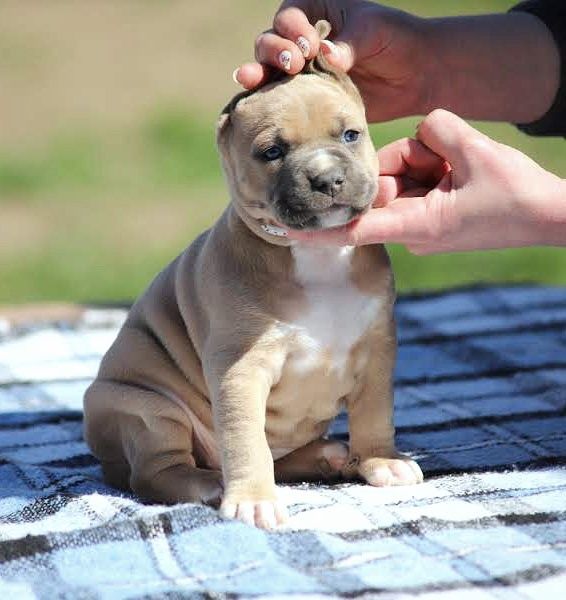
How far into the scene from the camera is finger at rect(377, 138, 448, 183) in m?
3.22

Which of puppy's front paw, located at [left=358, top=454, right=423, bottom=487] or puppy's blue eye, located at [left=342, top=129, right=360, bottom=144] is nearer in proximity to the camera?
puppy's blue eye, located at [left=342, top=129, right=360, bottom=144]

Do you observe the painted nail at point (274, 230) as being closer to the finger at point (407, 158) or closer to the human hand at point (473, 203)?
the human hand at point (473, 203)

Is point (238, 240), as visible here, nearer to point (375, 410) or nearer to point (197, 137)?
point (375, 410)

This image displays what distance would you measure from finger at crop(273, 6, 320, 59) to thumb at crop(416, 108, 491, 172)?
329 millimetres

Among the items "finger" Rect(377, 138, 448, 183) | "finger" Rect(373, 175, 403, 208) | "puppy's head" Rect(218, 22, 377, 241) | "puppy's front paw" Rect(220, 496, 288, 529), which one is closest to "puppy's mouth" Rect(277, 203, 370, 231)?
"puppy's head" Rect(218, 22, 377, 241)

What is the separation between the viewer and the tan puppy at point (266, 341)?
2852 millimetres

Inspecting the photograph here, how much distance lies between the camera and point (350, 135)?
9.64 feet

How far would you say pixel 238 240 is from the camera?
9.95 feet

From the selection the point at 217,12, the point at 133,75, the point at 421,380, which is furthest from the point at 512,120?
the point at 217,12

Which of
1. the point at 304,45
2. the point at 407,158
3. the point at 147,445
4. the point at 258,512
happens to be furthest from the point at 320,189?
the point at 147,445

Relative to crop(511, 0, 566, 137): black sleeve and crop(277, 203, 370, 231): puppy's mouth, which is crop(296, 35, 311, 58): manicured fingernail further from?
crop(511, 0, 566, 137): black sleeve

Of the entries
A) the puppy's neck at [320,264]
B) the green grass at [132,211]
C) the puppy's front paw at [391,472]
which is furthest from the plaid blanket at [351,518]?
the green grass at [132,211]

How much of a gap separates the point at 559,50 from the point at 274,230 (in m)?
1.55

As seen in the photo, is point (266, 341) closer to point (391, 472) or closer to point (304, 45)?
point (391, 472)
